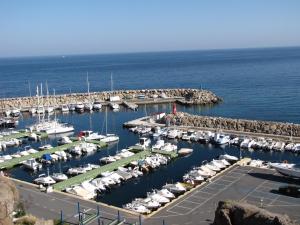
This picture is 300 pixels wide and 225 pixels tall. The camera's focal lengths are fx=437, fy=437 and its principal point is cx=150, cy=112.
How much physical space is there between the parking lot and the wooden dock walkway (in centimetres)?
1232

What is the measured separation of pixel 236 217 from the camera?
20641 mm

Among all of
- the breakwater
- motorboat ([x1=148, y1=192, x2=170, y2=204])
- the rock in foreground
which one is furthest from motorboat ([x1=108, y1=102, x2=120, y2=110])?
the rock in foreground

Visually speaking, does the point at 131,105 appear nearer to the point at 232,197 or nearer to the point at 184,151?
the point at 184,151

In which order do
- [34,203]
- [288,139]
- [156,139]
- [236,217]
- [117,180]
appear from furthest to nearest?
1. [156,139]
2. [288,139]
3. [117,180]
4. [34,203]
5. [236,217]

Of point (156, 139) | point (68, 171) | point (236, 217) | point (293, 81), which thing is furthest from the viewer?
point (293, 81)

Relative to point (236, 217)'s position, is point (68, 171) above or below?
below

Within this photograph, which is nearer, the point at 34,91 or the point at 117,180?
the point at 117,180

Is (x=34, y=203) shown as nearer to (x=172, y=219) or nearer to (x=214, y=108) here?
(x=172, y=219)

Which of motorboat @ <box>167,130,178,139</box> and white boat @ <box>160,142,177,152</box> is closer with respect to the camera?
white boat @ <box>160,142,177,152</box>

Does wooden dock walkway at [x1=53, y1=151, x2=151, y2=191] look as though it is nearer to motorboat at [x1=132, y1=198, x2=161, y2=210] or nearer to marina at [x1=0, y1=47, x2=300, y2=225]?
marina at [x1=0, y1=47, x2=300, y2=225]

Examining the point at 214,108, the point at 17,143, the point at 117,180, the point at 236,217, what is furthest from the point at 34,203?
the point at 214,108

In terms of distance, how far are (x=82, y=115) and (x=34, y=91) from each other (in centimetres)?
5822

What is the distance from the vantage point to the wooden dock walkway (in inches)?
1672

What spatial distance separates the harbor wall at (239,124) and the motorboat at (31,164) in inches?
1089
